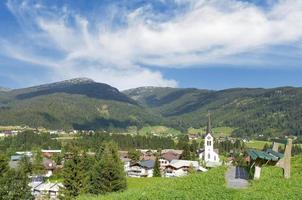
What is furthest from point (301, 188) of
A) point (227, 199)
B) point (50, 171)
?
point (50, 171)

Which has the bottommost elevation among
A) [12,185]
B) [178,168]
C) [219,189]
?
[178,168]

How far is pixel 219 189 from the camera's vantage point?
20234 mm

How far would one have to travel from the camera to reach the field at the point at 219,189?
19125 mm

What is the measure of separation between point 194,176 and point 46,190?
278ft

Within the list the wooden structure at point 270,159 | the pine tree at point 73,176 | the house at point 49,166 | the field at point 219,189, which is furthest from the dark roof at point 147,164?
the wooden structure at point 270,159

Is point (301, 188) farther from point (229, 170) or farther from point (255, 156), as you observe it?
point (229, 170)

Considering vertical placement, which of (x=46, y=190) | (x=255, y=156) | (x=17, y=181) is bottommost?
(x=46, y=190)

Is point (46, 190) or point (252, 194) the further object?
point (46, 190)

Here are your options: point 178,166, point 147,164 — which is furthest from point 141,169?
point 178,166

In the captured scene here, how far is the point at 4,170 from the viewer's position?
6512 centimetres

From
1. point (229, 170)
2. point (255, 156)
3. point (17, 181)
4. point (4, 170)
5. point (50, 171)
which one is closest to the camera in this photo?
point (255, 156)

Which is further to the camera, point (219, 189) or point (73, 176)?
point (73, 176)

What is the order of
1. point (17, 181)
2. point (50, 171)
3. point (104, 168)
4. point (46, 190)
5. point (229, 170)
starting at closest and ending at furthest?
1. point (229, 170)
2. point (17, 181)
3. point (104, 168)
4. point (46, 190)
5. point (50, 171)

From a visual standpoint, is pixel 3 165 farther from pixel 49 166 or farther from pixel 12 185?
pixel 49 166
